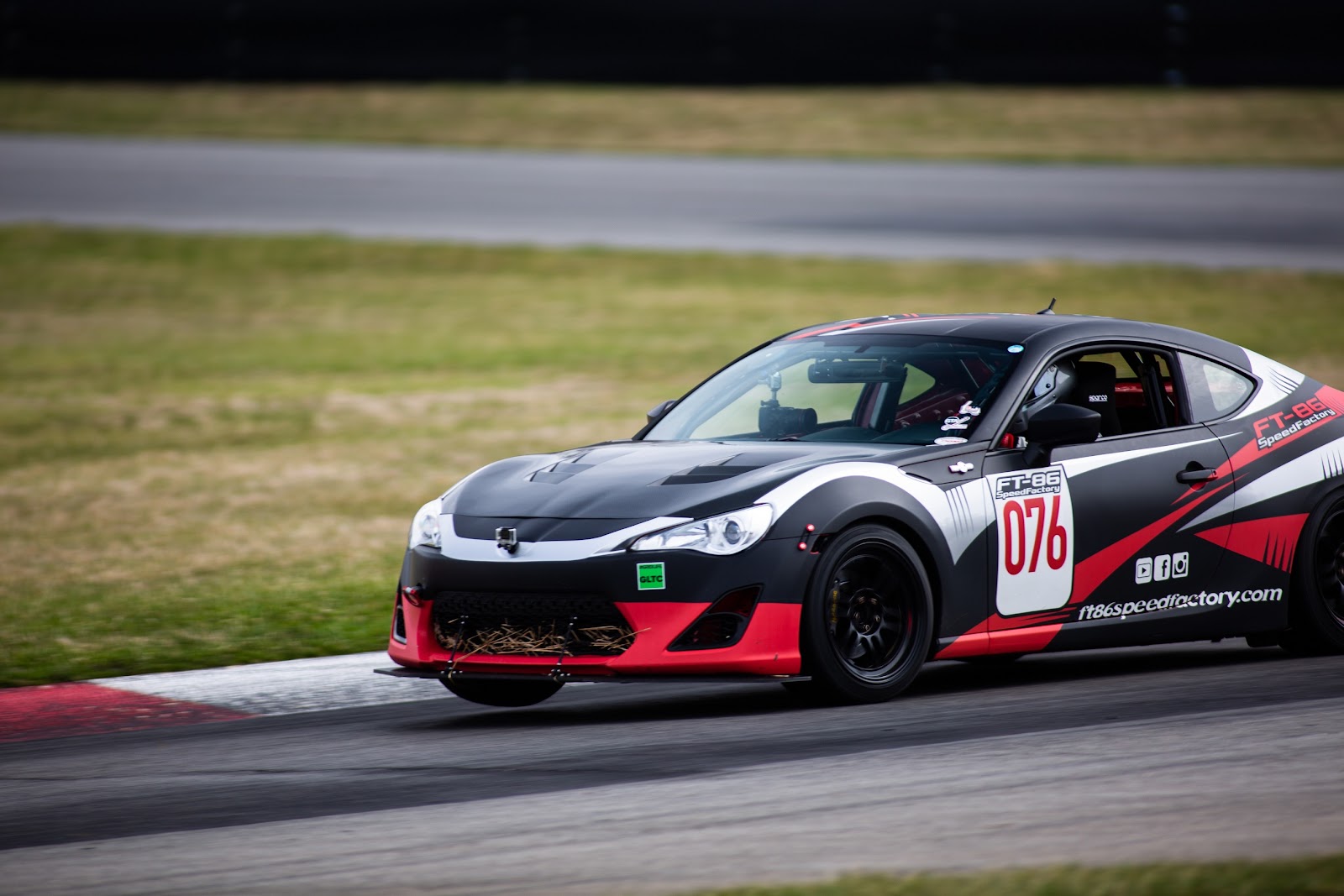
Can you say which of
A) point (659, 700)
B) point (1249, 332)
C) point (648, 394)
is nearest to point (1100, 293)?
point (1249, 332)

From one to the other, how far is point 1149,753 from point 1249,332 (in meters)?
16.7

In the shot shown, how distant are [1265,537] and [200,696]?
4350 millimetres

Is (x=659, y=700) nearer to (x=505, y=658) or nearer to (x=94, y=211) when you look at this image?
(x=505, y=658)

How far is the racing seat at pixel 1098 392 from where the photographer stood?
8547 mm

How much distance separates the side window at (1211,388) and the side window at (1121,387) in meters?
0.08

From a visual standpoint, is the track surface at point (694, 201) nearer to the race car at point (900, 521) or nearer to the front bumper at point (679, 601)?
the race car at point (900, 521)

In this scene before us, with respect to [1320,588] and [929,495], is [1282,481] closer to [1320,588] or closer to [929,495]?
[1320,588]

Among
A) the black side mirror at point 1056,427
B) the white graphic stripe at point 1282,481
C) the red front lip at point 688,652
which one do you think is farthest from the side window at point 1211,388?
the red front lip at point 688,652

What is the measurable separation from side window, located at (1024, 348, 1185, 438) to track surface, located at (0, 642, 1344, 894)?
1.04 meters

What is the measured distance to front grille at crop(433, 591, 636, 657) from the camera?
24.1 feet

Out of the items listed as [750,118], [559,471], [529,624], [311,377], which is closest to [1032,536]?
[559,471]

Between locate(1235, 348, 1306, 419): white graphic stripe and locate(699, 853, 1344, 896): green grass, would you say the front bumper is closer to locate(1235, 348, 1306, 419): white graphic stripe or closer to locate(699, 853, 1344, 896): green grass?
locate(699, 853, 1344, 896): green grass

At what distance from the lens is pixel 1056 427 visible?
7906 millimetres

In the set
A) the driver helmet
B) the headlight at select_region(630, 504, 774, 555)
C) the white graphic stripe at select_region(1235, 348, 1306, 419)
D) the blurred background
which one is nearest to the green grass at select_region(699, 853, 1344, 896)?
the headlight at select_region(630, 504, 774, 555)
